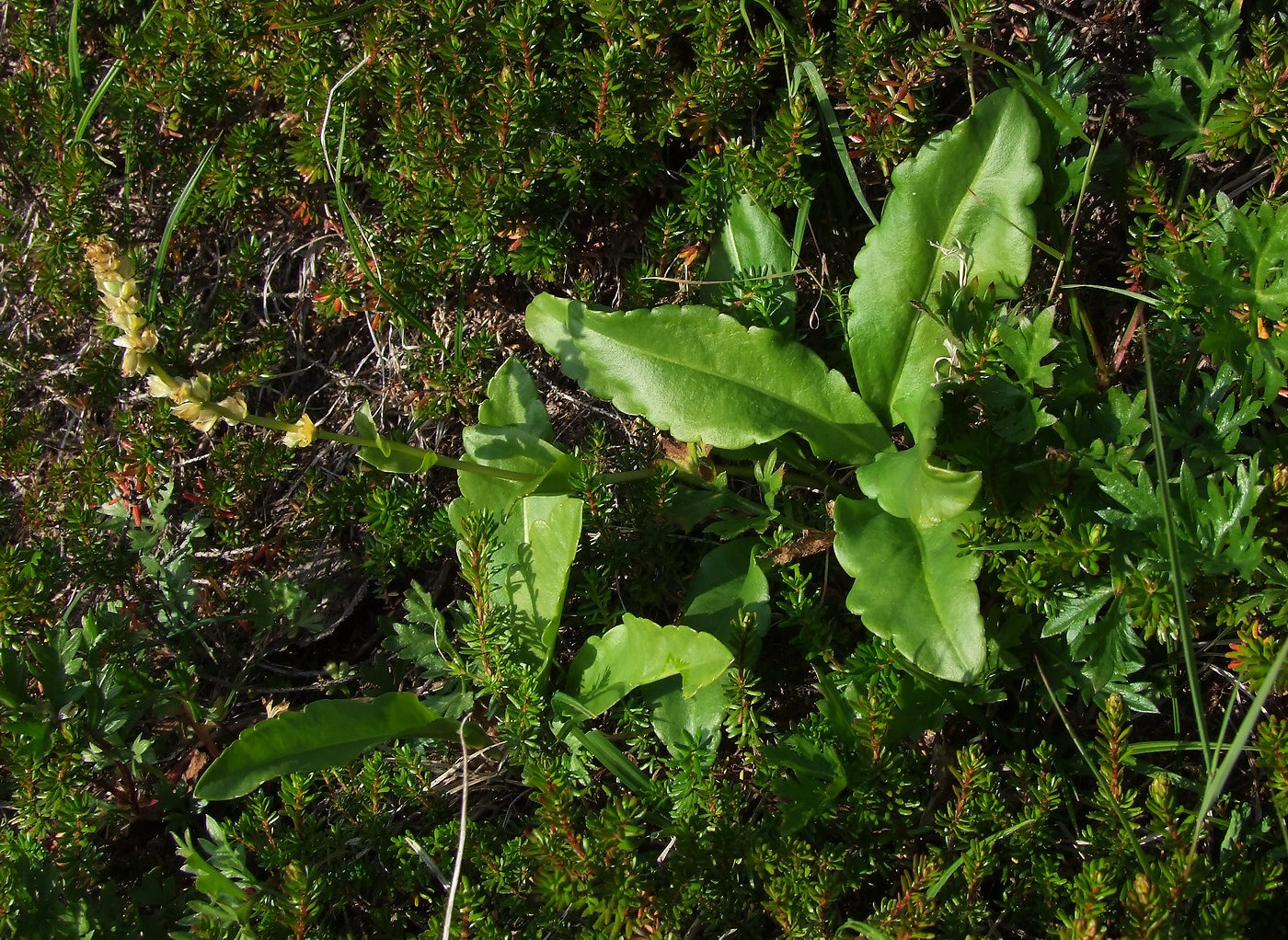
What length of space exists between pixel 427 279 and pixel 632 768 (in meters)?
1.17

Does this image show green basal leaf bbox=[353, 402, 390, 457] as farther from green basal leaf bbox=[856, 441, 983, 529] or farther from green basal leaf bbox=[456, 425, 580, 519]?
green basal leaf bbox=[856, 441, 983, 529]

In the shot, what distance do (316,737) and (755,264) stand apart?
4.24 ft

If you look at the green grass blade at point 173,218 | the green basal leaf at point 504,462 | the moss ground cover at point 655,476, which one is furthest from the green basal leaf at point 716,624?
the green grass blade at point 173,218

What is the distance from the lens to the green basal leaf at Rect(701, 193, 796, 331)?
2193mm

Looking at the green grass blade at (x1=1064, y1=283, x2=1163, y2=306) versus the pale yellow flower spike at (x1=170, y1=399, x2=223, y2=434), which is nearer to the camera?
the pale yellow flower spike at (x1=170, y1=399, x2=223, y2=434)

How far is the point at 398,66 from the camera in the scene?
7.43ft

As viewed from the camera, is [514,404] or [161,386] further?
[514,404]

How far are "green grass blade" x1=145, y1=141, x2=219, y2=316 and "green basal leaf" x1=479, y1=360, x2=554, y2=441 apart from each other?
2.96 feet

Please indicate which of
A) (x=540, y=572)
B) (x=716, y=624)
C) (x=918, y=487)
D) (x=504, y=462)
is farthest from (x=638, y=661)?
(x=918, y=487)

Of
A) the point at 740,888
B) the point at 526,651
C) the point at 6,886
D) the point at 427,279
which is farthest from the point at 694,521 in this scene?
the point at 6,886

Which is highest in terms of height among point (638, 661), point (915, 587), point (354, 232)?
point (354, 232)

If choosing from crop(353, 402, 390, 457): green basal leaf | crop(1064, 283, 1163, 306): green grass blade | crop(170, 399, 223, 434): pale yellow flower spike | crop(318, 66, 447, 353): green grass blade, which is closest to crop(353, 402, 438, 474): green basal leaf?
crop(353, 402, 390, 457): green basal leaf

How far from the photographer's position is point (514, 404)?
2254mm

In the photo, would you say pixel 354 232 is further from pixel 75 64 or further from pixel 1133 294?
pixel 1133 294
